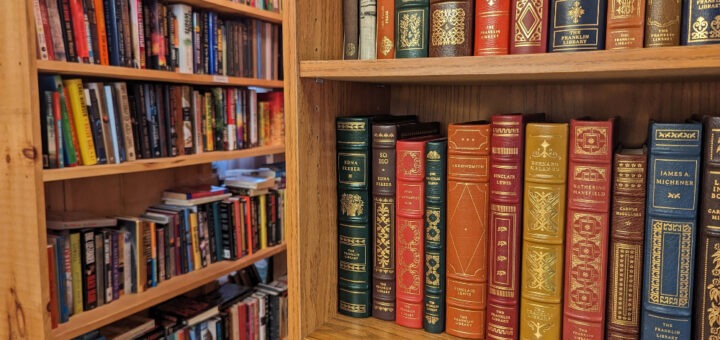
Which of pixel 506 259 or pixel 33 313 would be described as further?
pixel 33 313

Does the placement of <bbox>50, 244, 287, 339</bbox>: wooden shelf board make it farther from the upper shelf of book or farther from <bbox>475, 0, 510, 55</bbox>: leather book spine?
<bbox>475, 0, 510, 55</bbox>: leather book spine

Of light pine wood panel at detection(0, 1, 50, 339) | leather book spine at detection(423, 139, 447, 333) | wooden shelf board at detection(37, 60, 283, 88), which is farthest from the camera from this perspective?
wooden shelf board at detection(37, 60, 283, 88)

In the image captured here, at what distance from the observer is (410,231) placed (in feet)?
2.81

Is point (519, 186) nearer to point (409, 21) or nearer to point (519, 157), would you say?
point (519, 157)

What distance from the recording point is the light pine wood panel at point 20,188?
127cm

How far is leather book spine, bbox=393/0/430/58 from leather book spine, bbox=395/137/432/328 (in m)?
0.14

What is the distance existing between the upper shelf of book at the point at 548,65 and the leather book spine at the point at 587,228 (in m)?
0.09

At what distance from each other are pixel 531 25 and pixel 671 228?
Answer: 0.31 meters

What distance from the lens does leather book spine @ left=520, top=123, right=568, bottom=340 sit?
742 millimetres

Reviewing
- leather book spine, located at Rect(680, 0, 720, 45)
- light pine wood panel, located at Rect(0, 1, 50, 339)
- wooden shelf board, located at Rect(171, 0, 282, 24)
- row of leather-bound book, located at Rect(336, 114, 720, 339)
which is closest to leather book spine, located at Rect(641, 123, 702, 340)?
row of leather-bound book, located at Rect(336, 114, 720, 339)

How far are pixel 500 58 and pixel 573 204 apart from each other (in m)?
0.22

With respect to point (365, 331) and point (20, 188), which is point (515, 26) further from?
point (20, 188)

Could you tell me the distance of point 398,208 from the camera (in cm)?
86

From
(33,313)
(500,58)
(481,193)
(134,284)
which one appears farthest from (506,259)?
(134,284)
